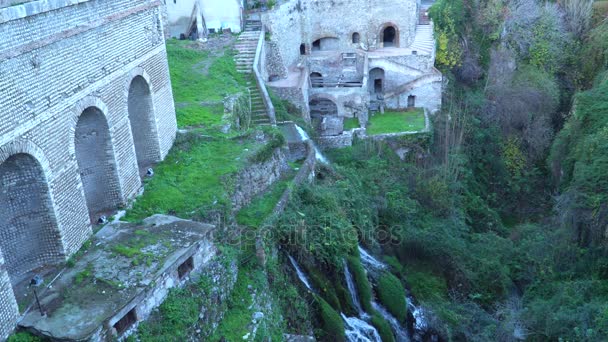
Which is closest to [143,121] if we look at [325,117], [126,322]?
[126,322]

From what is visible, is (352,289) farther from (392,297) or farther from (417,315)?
(417,315)

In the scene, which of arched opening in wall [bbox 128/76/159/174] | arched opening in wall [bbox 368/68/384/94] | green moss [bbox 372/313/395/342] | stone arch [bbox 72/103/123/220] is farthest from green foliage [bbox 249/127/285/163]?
arched opening in wall [bbox 368/68/384/94]

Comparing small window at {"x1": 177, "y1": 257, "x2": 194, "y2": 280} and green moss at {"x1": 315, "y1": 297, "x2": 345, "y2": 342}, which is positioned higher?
small window at {"x1": 177, "y1": 257, "x2": 194, "y2": 280}

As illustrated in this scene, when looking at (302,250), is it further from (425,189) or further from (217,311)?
(425,189)

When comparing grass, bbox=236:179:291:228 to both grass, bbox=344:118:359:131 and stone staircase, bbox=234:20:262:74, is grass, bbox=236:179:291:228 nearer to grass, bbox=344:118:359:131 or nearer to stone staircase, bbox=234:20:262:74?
stone staircase, bbox=234:20:262:74

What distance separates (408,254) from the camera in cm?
1631

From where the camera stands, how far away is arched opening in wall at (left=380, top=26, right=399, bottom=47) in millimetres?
28172

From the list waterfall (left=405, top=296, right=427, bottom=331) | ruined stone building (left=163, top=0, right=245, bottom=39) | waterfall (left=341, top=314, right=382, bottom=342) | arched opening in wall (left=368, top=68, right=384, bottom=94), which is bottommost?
waterfall (left=405, top=296, right=427, bottom=331)

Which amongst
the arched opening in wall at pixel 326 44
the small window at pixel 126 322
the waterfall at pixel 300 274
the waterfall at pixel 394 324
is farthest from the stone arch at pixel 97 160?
the arched opening in wall at pixel 326 44

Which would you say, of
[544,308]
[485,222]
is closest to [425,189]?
[485,222]

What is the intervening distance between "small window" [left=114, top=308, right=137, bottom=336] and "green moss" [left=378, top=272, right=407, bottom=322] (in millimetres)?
6531

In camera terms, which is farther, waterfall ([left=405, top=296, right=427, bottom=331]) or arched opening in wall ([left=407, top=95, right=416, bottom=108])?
arched opening in wall ([left=407, top=95, right=416, bottom=108])

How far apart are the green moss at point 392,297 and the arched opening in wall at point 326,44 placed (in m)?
17.2

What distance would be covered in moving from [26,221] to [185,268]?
107 inches
